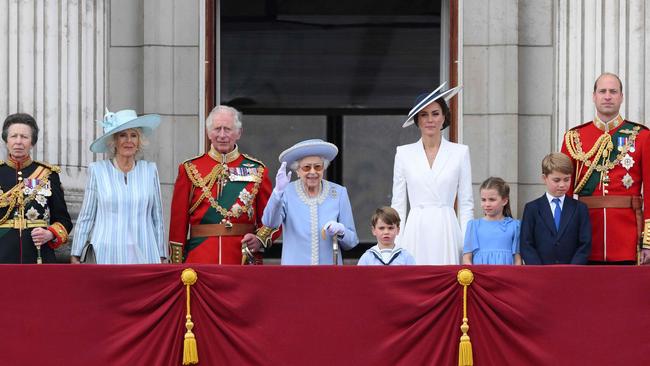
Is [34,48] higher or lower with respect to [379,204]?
higher

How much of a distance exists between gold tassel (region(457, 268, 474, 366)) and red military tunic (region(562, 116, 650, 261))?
49.9 inches

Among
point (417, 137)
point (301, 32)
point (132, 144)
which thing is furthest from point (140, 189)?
point (417, 137)

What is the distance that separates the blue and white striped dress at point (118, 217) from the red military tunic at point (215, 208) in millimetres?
261

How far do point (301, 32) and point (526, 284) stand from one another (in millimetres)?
5929

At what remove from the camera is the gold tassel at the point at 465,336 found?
8.98m

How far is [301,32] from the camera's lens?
14.5m

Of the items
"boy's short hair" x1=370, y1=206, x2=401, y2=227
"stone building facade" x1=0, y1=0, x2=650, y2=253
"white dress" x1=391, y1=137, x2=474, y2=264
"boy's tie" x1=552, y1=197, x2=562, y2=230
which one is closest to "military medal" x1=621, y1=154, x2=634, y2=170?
"boy's tie" x1=552, y1=197, x2=562, y2=230

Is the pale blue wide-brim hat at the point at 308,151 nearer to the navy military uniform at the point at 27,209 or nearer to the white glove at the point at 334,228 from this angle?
the white glove at the point at 334,228

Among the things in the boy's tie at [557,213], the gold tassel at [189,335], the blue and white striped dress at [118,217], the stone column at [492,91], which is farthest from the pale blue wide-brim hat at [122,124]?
the stone column at [492,91]

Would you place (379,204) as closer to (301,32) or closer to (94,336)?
(301,32)

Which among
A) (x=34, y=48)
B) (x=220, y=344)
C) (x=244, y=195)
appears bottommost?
(x=220, y=344)

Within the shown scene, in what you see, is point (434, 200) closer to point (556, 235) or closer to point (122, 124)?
point (556, 235)

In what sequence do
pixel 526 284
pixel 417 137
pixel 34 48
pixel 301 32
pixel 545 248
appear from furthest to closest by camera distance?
1. pixel 417 137
2. pixel 301 32
3. pixel 34 48
4. pixel 545 248
5. pixel 526 284

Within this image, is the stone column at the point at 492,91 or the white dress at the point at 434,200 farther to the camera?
the stone column at the point at 492,91
